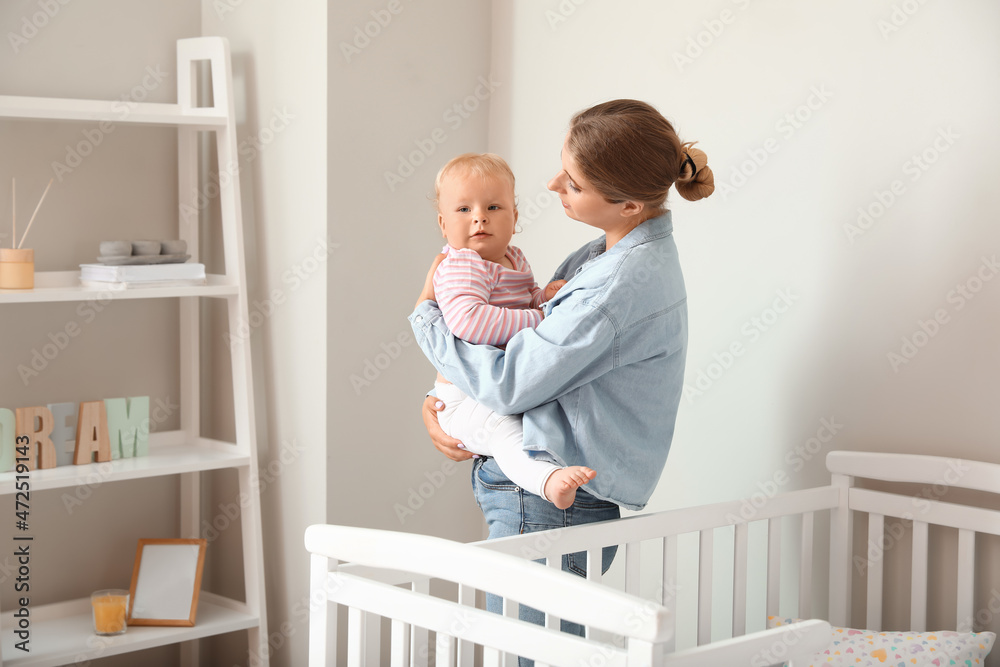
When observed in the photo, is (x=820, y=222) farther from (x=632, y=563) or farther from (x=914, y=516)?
(x=632, y=563)

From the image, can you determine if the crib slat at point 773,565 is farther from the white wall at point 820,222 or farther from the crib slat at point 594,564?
the crib slat at point 594,564

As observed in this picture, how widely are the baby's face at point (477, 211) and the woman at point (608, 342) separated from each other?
105 millimetres

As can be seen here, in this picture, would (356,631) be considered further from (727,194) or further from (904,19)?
(904,19)

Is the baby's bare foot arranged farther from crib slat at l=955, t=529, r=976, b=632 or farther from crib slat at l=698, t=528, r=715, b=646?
crib slat at l=955, t=529, r=976, b=632

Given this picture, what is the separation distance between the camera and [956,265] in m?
1.58

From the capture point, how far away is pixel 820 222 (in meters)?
1.74

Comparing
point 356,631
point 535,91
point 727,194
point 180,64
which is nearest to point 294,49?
point 180,64

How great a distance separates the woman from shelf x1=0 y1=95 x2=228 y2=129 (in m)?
1.08

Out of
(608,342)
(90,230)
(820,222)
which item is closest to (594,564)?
(608,342)

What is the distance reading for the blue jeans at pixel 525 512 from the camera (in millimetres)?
1407

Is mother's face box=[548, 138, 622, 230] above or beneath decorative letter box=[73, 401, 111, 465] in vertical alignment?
above

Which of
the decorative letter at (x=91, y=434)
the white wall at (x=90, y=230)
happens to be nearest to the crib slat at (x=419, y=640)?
the decorative letter at (x=91, y=434)

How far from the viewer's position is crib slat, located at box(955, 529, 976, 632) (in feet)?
5.06

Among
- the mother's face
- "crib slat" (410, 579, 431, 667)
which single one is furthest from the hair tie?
"crib slat" (410, 579, 431, 667)
